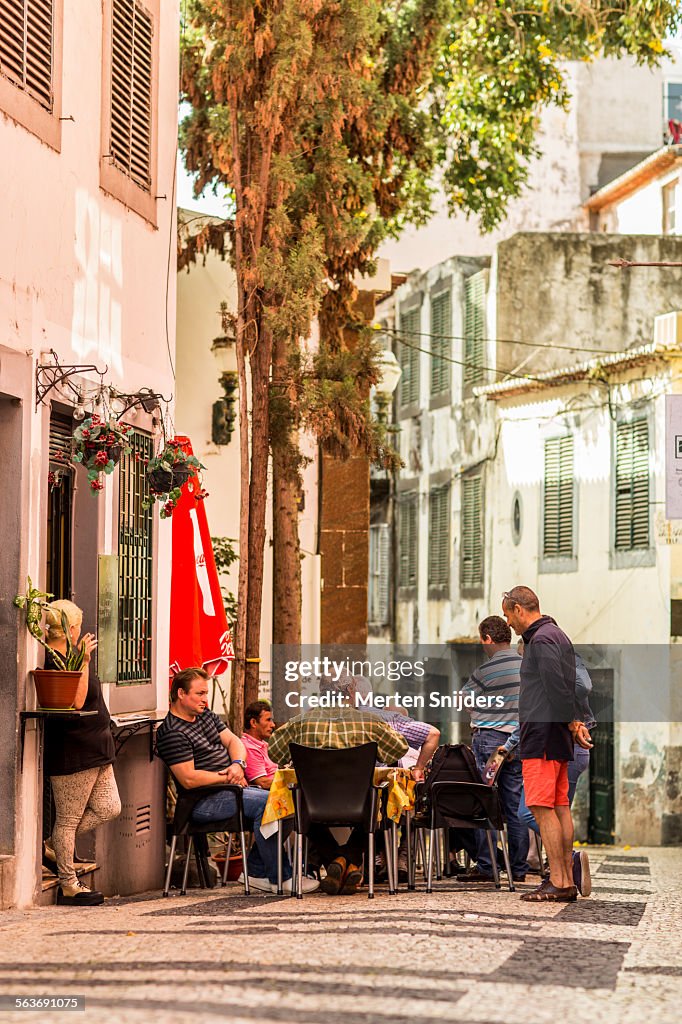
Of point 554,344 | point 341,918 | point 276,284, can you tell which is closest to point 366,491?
point 276,284

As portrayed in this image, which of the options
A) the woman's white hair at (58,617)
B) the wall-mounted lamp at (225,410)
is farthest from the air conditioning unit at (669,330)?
the woman's white hair at (58,617)

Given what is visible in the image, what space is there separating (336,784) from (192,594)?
112 inches

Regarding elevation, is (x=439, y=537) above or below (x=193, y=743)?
above

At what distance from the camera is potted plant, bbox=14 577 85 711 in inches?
388

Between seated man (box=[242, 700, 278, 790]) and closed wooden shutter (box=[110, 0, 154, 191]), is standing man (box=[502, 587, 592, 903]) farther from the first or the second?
closed wooden shutter (box=[110, 0, 154, 191])

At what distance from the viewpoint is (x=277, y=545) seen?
667 inches

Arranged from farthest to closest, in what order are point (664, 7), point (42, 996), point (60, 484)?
point (664, 7) < point (60, 484) < point (42, 996)

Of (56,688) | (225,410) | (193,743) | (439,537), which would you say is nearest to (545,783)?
(193,743)

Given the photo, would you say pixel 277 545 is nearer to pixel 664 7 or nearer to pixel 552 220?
pixel 664 7

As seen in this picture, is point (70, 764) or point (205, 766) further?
point (205, 766)

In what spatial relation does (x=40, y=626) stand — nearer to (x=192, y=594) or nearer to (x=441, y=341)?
(x=192, y=594)

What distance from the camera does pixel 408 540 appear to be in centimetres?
3431

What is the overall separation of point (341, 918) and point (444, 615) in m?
22.8

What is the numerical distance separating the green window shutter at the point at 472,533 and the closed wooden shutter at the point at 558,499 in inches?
95.9
